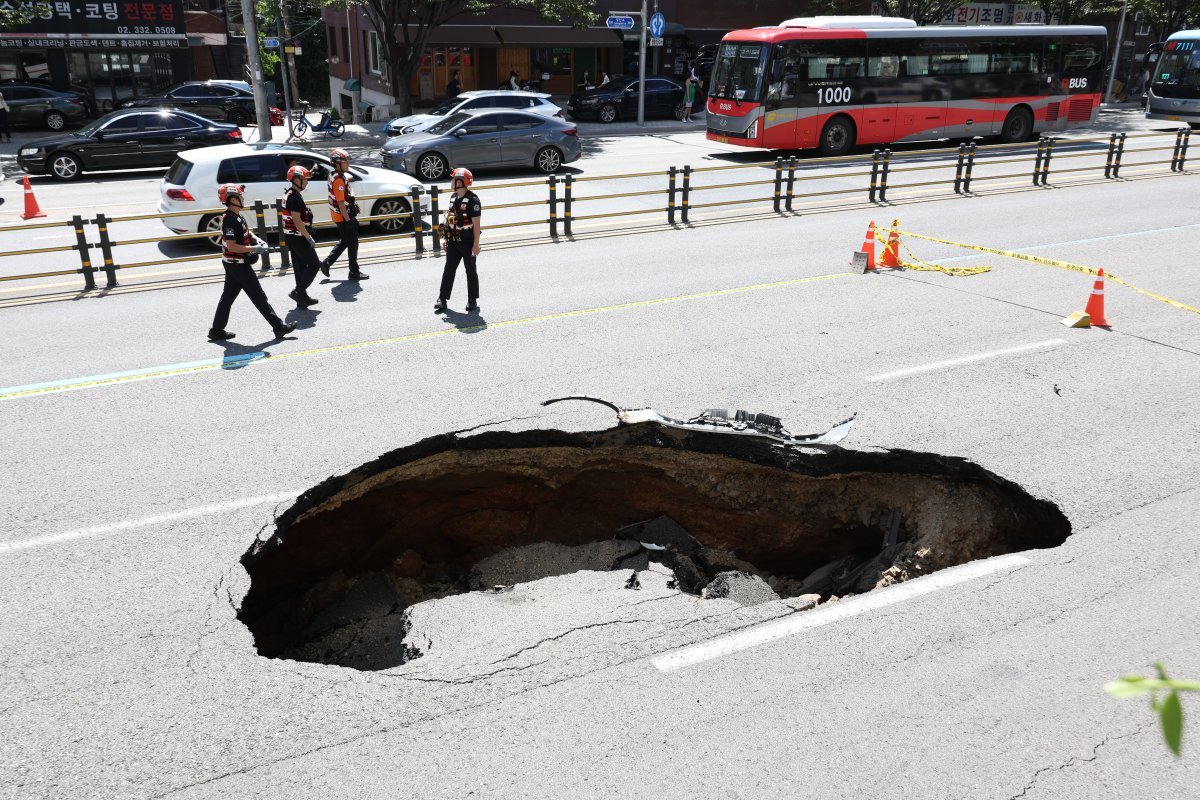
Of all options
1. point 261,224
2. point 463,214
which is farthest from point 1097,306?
point 261,224

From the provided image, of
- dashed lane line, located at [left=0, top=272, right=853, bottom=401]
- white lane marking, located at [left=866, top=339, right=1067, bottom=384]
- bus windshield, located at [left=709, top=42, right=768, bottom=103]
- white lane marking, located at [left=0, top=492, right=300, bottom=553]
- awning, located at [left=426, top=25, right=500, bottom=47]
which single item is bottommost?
white lane marking, located at [left=0, top=492, right=300, bottom=553]

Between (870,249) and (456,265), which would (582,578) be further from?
(870,249)

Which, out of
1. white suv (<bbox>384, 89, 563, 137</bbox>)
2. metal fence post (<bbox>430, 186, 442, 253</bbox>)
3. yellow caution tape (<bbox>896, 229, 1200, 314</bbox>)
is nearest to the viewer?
yellow caution tape (<bbox>896, 229, 1200, 314</bbox>)

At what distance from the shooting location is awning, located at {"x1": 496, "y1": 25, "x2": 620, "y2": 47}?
38969mm

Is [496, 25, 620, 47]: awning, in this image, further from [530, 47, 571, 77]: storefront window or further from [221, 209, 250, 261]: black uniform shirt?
[221, 209, 250, 261]: black uniform shirt

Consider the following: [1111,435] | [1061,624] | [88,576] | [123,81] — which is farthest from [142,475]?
[123,81]

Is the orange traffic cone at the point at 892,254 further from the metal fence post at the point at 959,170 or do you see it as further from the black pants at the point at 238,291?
the black pants at the point at 238,291

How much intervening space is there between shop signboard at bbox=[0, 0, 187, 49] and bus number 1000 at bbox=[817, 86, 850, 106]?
25199mm

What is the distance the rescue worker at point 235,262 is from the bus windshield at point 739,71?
17754 mm

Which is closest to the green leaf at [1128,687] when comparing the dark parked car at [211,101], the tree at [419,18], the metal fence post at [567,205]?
the metal fence post at [567,205]

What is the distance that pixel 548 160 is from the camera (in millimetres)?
23750

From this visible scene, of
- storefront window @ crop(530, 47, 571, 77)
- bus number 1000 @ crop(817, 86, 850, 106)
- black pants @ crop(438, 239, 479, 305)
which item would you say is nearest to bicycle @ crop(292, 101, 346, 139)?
storefront window @ crop(530, 47, 571, 77)

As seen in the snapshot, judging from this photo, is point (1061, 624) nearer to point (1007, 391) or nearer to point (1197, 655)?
point (1197, 655)

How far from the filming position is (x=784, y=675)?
5.09m
